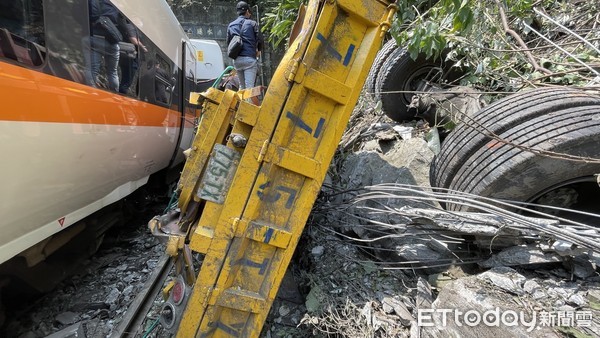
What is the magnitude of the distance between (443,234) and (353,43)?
136 cm

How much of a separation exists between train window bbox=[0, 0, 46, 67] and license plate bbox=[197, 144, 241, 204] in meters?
1.07

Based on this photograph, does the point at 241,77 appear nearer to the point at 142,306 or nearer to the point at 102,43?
the point at 102,43

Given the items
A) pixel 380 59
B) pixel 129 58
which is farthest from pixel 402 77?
pixel 129 58

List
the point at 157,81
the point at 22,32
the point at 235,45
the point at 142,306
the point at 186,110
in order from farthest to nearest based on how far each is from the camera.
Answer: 1. the point at 235,45
2. the point at 186,110
3. the point at 157,81
4. the point at 142,306
5. the point at 22,32

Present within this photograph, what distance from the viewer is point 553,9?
129 inches

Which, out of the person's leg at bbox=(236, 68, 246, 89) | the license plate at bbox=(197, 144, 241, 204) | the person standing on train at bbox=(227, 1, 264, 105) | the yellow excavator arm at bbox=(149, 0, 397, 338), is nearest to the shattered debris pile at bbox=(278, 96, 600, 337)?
the yellow excavator arm at bbox=(149, 0, 397, 338)

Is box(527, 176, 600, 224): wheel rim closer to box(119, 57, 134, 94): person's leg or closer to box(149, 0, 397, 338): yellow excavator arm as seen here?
box(149, 0, 397, 338): yellow excavator arm

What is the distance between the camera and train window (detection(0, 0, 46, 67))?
1.58m

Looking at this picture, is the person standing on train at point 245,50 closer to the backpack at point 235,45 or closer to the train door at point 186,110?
the backpack at point 235,45

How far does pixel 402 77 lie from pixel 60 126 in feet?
10.5

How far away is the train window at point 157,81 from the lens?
3.21 meters

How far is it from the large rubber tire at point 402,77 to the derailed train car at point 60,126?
2523 millimetres

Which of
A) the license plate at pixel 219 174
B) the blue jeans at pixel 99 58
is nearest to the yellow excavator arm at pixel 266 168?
the license plate at pixel 219 174

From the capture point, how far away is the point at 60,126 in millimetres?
1854
